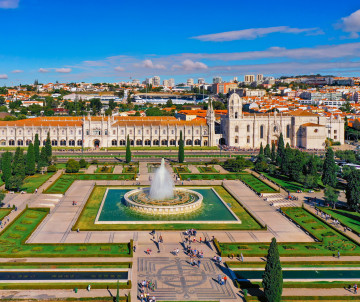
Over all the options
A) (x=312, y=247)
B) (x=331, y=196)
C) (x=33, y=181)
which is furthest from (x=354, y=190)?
(x=33, y=181)

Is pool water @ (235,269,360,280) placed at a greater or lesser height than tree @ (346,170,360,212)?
lesser

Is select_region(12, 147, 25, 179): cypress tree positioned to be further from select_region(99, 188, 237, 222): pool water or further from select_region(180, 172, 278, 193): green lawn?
select_region(180, 172, 278, 193): green lawn

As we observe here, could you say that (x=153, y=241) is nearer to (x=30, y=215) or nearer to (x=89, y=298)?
→ (x=89, y=298)

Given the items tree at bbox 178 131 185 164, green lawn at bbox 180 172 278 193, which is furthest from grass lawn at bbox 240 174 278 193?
tree at bbox 178 131 185 164

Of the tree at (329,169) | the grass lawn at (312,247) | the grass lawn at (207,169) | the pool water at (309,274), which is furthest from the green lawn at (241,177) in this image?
the pool water at (309,274)

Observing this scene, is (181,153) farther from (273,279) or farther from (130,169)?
(273,279)

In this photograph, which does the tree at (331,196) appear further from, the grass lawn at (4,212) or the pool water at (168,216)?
the grass lawn at (4,212)

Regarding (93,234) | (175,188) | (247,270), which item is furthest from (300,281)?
(175,188)
